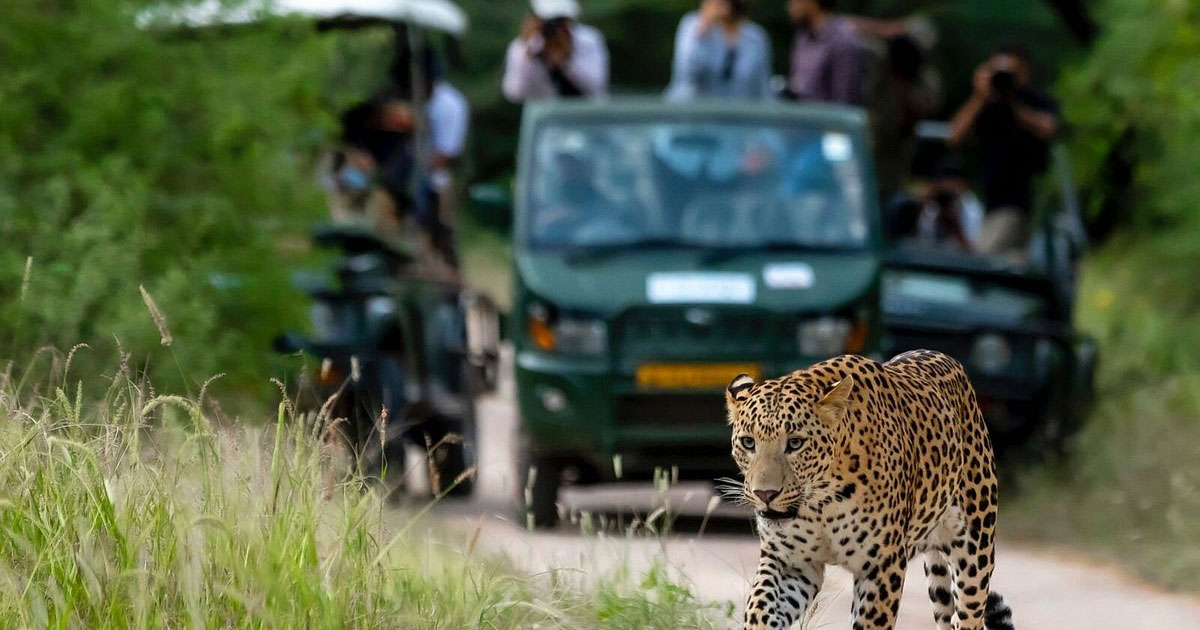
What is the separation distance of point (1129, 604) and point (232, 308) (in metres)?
4.05

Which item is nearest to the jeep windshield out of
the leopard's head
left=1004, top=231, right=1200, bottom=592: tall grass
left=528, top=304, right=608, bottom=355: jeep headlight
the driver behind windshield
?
the driver behind windshield

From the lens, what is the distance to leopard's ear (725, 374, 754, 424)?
17.8 ft

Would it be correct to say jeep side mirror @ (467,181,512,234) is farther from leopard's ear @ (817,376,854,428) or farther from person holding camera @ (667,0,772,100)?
leopard's ear @ (817,376,854,428)

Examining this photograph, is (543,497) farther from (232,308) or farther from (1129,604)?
(1129,604)

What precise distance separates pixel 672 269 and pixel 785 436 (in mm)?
5867

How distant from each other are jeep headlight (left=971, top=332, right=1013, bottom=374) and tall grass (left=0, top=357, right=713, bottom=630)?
5.50 meters

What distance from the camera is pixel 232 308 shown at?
10.7 meters

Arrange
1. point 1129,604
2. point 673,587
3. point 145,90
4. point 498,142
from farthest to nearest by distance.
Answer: point 498,142, point 145,90, point 1129,604, point 673,587

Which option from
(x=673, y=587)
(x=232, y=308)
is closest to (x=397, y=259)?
(x=232, y=308)

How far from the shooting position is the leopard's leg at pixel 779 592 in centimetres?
565

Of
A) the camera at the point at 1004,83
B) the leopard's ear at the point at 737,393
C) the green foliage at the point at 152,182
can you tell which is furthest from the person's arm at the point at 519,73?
the leopard's ear at the point at 737,393

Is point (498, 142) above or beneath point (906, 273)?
beneath

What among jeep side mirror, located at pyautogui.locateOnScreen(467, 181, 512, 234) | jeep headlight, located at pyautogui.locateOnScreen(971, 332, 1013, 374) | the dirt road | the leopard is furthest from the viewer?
jeep headlight, located at pyautogui.locateOnScreen(971, 332, 1013, 374)

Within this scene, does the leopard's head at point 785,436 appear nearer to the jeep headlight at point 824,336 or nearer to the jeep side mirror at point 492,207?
the jeep headlight at point 824,336
